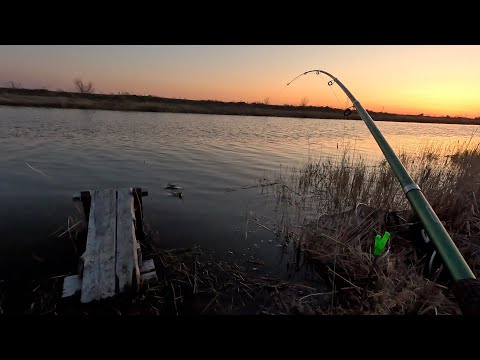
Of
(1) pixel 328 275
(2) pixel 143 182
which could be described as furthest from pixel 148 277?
(2) pixel 143 182

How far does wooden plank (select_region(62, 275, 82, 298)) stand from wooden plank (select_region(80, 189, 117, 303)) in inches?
7.8

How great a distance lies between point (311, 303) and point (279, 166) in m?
8.50

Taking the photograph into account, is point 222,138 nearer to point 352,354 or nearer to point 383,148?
point 383,148

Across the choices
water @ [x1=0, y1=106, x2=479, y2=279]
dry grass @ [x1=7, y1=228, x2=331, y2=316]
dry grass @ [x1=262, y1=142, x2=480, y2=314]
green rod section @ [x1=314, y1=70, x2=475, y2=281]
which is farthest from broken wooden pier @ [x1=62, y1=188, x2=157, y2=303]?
green rod section @ [x1=314, y1=70, x2=475, y2=281]

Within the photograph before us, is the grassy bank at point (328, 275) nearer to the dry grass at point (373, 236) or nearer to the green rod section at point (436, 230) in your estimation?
the dry grass at point (373, 236)

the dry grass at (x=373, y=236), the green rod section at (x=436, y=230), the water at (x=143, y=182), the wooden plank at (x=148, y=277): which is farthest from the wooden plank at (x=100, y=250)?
the green rod section at (x=436, y=230)

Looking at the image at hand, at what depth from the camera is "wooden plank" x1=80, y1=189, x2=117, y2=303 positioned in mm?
2986

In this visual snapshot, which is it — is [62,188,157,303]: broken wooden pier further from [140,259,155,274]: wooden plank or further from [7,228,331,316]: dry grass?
[7,228,331,316]: dry grass

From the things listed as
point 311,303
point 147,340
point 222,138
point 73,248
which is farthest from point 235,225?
point 222,138

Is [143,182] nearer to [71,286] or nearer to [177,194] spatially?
[177,194]

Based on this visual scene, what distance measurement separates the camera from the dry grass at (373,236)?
10.7 ft
